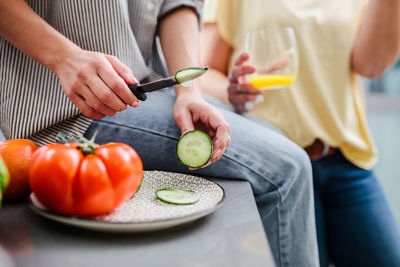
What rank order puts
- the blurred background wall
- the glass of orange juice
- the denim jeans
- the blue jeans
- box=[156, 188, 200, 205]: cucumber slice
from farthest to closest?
the blurred background wall < the blue jeans < the glass of orange juice < the denim jeans < box=[156, 188, 200, 205]: cucumber slice

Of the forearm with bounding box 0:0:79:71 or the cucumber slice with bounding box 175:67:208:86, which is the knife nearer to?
the cucumber slice with bounding box 175:67:208:86

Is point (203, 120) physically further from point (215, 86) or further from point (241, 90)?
point (215, 86)

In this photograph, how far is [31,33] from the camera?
661 millimetres

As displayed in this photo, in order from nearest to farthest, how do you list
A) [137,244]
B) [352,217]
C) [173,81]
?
[137,244] → [173,81] → [352,217]

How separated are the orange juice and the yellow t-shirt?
25 centimetres

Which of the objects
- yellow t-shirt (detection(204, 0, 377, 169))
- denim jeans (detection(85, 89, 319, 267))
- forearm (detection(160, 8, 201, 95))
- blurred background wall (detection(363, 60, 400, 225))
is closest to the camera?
denim jeans (detection(85, 89, 319, 267))

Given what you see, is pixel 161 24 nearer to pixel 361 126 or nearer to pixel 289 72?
pixel 289 72

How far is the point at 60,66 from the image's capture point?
0.63m

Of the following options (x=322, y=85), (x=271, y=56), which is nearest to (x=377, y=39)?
(x=322, y=85)

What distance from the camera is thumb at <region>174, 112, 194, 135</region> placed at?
0.73 metres

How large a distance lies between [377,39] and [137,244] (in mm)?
1223

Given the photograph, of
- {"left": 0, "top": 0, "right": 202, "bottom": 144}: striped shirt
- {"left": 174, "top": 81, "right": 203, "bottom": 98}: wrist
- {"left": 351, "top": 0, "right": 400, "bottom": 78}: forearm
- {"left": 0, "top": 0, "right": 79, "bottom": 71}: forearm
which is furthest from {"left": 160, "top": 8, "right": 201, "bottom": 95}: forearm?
{"left": 351, "top": 0, "right": 400, "bottom": 78}: forearm

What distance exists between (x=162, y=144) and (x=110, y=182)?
0.29 meters

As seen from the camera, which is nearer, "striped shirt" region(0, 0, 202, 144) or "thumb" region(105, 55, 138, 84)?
"thumb" region(105, 55, 138, 84)
